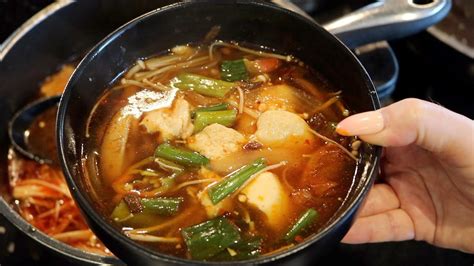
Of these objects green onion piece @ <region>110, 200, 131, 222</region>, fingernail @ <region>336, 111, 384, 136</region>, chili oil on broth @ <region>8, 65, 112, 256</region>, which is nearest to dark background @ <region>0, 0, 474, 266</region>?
chili oil on broth @ <region>8, 65, 112, 256</region>

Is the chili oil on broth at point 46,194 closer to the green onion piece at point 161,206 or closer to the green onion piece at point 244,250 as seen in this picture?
the green onion piece at point 161,206

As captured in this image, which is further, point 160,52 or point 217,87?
point 160,52

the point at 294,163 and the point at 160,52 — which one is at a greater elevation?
the point at 160,52

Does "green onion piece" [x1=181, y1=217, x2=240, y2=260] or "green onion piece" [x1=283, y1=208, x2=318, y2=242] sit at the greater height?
"green onion piece" [x1=181, y1=217, x2=240, y2=260]

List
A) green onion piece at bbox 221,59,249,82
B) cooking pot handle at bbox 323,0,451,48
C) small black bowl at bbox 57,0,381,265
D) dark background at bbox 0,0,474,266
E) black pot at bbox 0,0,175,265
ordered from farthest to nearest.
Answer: black pot at bbox 0,0,175,265
cooking pot handle at bbox 323,0,451,48
dark background at bbox 0,0,474,266
green onion piece at bbox 221,59,249,82
small black bowl at bbox 57,0,381,265

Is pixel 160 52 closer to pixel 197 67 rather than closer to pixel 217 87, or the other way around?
pixel 197 67

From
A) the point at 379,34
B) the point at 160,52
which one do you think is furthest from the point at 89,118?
the point at 379,34

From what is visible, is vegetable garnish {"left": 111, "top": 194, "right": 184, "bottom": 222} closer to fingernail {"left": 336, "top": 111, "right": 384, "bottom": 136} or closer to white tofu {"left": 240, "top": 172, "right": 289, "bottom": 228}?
white tofu {"left": 240, "top": 172, "right": 289, "bottom": 228}
